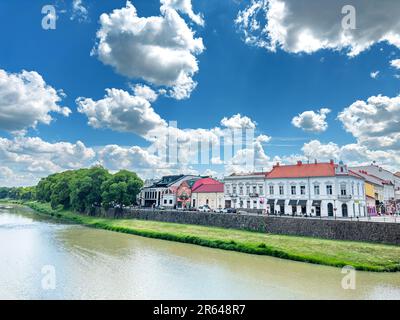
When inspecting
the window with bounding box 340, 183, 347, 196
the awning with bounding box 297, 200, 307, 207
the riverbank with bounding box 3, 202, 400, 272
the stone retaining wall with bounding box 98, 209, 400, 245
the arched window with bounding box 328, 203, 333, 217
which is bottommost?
the riverbank with bounding box 3, 202, 400, 272

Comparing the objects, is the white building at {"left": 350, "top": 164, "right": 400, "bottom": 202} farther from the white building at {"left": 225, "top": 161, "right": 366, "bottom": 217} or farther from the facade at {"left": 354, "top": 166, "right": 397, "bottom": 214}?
the white building at {"left": 225, "top": 161, "right": 366, "bottom": 217}

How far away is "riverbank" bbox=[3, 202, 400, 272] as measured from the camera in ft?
72.4

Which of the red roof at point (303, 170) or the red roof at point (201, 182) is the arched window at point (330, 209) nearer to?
the red roof at point (303, 170)

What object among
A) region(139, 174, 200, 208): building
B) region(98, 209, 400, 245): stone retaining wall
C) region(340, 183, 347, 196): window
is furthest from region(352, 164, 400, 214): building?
region(139, 174, 200, 208): building

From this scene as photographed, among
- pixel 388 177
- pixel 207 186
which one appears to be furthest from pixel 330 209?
pixel 207 186

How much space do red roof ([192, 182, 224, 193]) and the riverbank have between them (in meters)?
14.9

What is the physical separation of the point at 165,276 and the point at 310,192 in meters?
26.2

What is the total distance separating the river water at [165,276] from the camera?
15891 millimetres

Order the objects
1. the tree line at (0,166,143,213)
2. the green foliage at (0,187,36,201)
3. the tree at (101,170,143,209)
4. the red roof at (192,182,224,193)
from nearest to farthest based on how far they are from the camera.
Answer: the tree at (101,170,143,209)
the tree line at (0,166,143,213)
the red roof at (192,182,224,193)
the green foliage at (0,187,36,201)

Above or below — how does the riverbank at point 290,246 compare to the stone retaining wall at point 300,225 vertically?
below

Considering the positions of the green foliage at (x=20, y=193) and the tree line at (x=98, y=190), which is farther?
the green foliage at (x=20, y=193)

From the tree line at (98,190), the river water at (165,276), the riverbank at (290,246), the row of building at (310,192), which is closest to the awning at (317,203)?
the row of building at (310,192)

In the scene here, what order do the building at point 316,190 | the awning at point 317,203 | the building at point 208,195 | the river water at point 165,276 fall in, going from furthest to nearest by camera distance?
1. the building at point 208,195
2. the awning at point 317,203
3. the building at point 316,190
4. the river water at point 165,276

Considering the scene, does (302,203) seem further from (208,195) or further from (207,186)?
(207,186)
